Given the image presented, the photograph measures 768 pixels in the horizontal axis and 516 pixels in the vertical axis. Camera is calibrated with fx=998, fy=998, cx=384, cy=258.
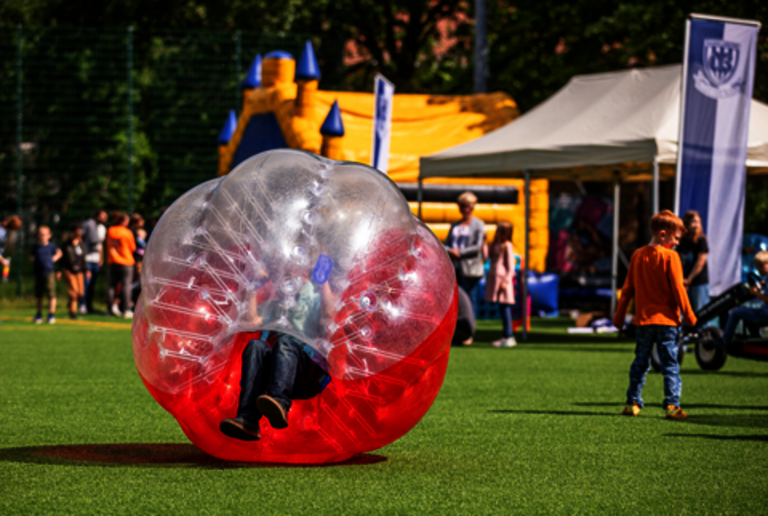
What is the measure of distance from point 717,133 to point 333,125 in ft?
25.8

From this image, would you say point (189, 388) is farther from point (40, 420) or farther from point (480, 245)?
point (480, 245)

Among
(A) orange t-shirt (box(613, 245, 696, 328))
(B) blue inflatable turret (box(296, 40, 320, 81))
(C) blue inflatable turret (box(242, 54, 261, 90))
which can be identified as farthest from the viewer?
(C) blue inflatable turret (box(242, 54, 261, 90))

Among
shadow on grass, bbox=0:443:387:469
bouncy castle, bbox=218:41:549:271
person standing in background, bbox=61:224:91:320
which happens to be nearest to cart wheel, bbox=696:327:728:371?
shadow on grass, bbox=0:443:387:469

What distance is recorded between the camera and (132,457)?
5.45 meters

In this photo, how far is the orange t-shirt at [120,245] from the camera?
57.6 feet

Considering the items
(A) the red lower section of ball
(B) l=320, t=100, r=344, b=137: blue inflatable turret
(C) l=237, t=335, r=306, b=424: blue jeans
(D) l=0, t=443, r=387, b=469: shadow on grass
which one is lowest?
(D) l=0, t=443, r=387, b=469: shadow on grass

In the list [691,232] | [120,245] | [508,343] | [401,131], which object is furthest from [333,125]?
[691,232]

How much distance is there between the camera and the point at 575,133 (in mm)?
13641

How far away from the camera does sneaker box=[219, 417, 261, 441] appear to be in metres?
4.79

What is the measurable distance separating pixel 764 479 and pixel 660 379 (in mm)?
4811

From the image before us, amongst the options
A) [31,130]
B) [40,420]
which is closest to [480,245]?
[40,420]

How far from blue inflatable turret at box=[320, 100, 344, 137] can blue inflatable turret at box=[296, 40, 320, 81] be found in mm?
1315

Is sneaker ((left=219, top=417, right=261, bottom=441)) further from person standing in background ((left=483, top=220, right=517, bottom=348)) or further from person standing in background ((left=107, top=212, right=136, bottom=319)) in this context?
person standing in background ((left=107, top=212, right=136, bottom=319))

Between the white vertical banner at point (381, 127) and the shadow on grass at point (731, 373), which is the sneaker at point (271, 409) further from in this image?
the white vertical banner at point (381, 127)
